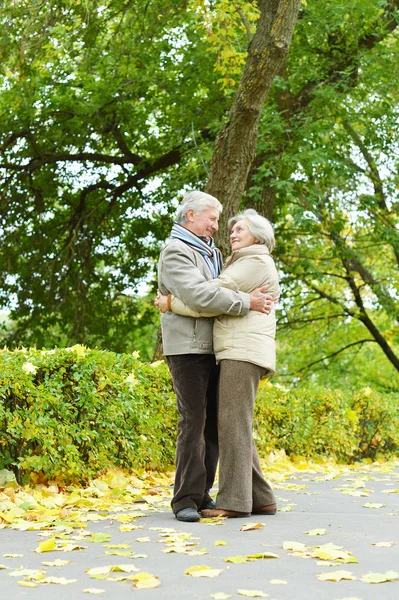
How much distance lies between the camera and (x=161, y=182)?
56.6 feet

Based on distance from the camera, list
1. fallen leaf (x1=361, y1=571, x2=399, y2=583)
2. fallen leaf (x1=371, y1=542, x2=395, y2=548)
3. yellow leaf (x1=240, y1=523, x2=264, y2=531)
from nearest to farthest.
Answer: fallen leaf (x1=361, y1=571, x2=399, y2=583)
fallen leaf (x1=371, y1=542, x2=395, y2=548)
yellow leaf (x1=240, y1=523, x2=264, y2=531)

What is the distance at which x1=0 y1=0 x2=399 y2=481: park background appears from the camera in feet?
25.2

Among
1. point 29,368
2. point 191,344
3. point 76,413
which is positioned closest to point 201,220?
point 191,344

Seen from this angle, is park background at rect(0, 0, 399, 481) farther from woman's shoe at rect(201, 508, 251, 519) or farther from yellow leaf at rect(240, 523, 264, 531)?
yellow leaf at rect(240, 523, 264, 531)

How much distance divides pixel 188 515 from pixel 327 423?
19.8ft

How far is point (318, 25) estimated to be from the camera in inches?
564

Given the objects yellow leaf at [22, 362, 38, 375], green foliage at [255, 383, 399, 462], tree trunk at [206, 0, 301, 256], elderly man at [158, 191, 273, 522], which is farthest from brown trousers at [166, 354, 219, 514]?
tree trunk at [206, 0, 301, 256]

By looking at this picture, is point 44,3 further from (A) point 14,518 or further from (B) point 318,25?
(A) point 14,518

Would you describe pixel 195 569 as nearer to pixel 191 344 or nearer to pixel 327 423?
pixel 191 344

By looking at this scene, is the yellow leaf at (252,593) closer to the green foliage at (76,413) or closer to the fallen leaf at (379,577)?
the fallen leaf at (379,577)

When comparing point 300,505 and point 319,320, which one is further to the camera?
point 319,320

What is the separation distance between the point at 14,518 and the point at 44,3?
27.4 feet

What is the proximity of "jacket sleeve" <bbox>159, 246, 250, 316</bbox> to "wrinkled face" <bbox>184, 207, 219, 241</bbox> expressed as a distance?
10.0 inches

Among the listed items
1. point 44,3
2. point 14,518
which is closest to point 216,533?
point 14,518
